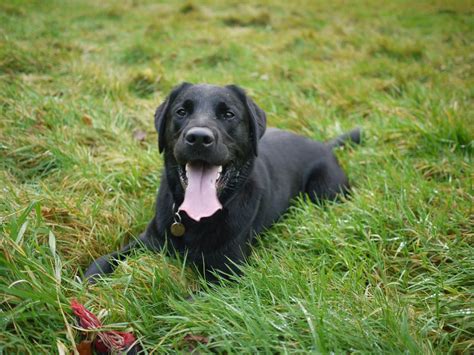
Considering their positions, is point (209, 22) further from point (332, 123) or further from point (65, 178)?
point (65, 178)

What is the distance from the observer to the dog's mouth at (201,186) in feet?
7.26

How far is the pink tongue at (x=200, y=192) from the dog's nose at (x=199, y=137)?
0.20 m

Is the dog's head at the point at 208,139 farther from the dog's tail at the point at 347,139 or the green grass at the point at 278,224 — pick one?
the dog's tail at the point at 347,139

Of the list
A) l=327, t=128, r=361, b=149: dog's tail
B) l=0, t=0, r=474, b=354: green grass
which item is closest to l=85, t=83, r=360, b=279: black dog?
l=0, t=0, r=474, b=354: green grass

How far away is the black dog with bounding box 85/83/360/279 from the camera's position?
7.35 ft

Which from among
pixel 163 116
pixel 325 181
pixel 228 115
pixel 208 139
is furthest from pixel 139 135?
pixel 208 139

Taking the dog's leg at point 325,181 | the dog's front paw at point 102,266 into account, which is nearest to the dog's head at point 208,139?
the dog's front paw at point 102,266

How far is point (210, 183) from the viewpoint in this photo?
2301mm

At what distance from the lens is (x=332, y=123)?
4277 mm

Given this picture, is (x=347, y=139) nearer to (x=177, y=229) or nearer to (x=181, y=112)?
(x=181, y=112)

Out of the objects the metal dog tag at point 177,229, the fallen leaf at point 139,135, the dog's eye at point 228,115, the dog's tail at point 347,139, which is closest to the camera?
the metal dog tag at point 177,229

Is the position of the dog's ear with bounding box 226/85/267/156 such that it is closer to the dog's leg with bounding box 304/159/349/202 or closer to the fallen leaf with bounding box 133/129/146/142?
Answer: the dog's leg with bounding box 304/159/349/202

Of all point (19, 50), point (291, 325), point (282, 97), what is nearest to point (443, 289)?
point (291, 325)

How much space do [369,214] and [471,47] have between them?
5909 millimetres
